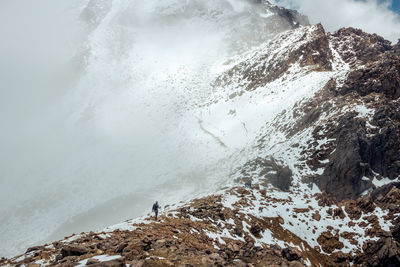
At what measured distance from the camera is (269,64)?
237 ft

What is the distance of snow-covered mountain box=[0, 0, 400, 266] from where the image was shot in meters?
17.1

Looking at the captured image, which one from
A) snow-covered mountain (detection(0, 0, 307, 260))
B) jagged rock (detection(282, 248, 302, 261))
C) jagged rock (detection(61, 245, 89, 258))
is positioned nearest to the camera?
jagged rock (detection(61, 245, 89, 258))

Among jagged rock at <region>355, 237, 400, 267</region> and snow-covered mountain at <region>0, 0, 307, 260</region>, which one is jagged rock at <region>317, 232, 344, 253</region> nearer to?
jagged rock at <region>355, 237, 400, 267</region>

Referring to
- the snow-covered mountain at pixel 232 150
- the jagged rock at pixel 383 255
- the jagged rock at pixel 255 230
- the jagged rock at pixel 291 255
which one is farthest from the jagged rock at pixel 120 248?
the jagged rock at pixel 383 255

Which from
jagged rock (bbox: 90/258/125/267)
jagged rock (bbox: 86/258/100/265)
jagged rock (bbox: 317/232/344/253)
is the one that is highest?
jagged rock (bbox: 86/258/100/265)

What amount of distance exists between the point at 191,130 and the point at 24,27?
454 feet

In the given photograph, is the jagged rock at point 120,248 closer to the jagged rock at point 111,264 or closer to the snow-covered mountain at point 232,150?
the snow-covered mountain at point 232,150

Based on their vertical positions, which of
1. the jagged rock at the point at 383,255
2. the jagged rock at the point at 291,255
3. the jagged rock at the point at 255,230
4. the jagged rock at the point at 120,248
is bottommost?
the jagged rock at the point at 383,255

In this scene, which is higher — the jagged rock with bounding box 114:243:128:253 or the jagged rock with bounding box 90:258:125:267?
the jagged rock with bounding box 114:243:128:253

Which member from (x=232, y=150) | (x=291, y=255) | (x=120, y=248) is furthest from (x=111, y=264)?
(x=232, y=150)

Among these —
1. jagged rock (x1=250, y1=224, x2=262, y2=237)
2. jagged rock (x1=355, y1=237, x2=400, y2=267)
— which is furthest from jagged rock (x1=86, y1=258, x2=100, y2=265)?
jagged rock (x1=355, y1=237, x2=400, y2=267)

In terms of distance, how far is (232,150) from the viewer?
51.2 m

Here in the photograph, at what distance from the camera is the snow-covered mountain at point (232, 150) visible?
17109 millimetres

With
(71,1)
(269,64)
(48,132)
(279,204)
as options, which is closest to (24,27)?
(71,1)
